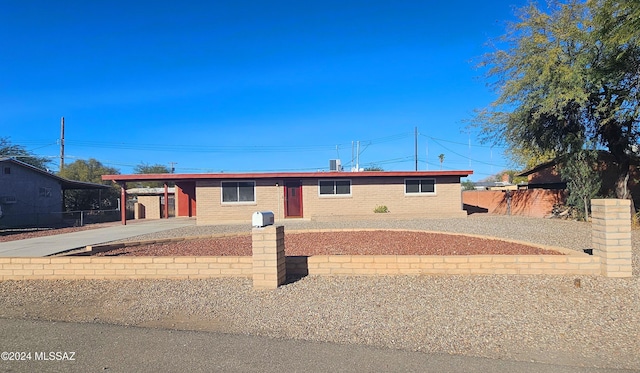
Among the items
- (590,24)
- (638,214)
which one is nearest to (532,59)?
(590,24)

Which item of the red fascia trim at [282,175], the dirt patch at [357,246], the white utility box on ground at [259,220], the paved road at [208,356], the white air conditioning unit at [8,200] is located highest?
the red fascia trim at [282,175]

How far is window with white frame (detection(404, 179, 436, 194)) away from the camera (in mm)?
25547

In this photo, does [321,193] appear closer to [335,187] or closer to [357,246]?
[335,187]

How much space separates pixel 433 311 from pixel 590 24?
13.9 meters

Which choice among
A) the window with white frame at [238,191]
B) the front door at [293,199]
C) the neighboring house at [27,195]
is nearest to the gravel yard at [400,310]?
the window with white frame at [238,191]

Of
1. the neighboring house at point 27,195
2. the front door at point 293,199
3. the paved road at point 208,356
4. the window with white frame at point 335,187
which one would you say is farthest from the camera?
the neighboring house at point 27,195

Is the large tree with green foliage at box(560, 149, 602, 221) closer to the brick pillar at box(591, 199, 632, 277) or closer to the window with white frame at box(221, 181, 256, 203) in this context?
the brick pillar at box(591, 199, 632, 277)

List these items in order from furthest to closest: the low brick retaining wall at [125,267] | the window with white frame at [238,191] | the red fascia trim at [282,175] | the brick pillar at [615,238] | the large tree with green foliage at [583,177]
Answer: the window with white frame at [238,191]
the red fascia trim at [282,175]
the large tree with green foliage at [583,177]
the low brick retaining wall at [125,267]
the brick pillar at [615,238]

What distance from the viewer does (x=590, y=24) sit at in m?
15.3

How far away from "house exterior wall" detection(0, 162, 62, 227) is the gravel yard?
20.2 metres

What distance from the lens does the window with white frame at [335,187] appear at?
2506 cm

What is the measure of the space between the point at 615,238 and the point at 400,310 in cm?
398

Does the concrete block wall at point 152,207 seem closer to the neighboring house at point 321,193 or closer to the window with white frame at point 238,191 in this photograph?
the neighboring house at point 321,193

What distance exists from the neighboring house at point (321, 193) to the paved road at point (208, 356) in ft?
61.5
